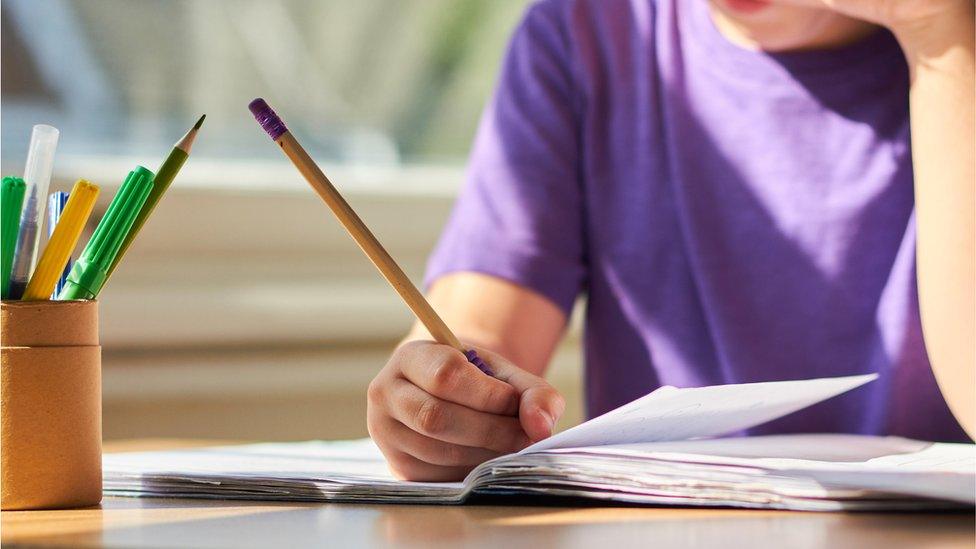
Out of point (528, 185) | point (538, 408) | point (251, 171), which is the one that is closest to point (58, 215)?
point (538, 408)

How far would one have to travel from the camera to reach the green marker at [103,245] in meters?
0.47

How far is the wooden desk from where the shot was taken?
35 centimetres

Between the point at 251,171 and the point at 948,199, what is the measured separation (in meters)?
0.80

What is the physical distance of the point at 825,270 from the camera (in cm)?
78

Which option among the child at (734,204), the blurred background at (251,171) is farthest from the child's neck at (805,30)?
the blurred background at (251,171)

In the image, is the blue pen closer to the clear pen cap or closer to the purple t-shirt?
the clear pen cap

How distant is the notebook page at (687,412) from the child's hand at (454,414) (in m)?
0.03

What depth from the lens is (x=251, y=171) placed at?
1.23 metres

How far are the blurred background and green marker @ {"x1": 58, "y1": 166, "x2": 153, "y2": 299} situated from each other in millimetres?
628

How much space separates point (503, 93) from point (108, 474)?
50 centimetres

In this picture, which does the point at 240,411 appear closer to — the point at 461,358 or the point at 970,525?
the point at 461,358

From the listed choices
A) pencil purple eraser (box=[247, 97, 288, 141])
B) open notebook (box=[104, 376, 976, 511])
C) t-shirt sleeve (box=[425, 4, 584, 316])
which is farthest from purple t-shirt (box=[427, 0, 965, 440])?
pencil purple eraser (box=[247, 97, 288, 141])

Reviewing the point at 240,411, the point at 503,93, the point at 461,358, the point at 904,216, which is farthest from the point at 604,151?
the point at 240,411

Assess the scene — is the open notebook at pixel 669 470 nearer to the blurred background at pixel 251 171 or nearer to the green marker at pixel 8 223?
the green marker at pixel 8 223
